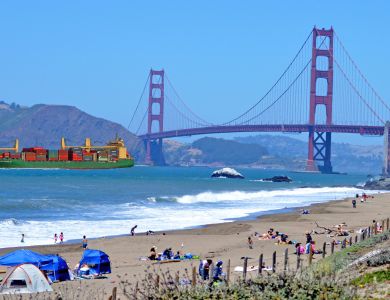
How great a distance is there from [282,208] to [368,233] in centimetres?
2399

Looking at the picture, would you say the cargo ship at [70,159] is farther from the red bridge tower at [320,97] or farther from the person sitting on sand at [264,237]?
the person sitting on sand at [264,237]

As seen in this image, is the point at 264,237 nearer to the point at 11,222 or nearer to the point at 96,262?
the point at 96,262

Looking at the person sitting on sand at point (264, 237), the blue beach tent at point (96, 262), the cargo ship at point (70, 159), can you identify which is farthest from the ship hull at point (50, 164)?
the blue beach tent at point (96, 262)

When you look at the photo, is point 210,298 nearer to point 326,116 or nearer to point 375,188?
point 375,188

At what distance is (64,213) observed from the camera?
40.7 meters

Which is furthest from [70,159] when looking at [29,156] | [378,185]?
[378,185]

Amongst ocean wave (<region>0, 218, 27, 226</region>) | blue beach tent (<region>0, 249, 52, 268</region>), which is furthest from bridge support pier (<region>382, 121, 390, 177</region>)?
blue beach tent (<region>0, 249, 52, 268</region>)

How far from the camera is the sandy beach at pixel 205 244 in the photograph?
2083 cm

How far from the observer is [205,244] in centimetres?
2652

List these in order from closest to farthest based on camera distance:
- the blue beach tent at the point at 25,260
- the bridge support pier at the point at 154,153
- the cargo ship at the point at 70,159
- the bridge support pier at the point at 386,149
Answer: the blue beach tent at the point at 25,260, the bridge support pier at the point at 386,149, the cargo ship at the point at 70,159, the bridge support pier at the point at 154,153

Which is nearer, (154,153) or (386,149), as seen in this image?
(386,149)

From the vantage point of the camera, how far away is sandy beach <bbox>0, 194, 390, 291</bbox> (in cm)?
2083

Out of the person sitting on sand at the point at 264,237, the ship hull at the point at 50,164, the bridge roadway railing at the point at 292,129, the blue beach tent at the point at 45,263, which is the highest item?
the bridge roadway railing at the point at 292,129

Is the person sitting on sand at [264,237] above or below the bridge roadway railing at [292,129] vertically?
below
